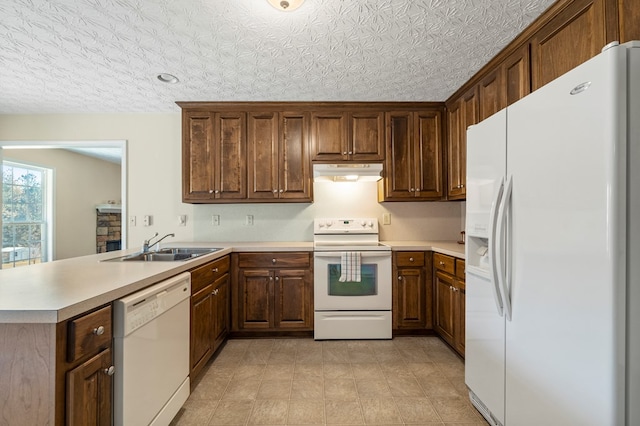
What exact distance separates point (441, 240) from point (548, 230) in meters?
2.30

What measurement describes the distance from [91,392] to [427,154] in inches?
120

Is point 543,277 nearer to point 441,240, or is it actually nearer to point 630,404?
point 630,404

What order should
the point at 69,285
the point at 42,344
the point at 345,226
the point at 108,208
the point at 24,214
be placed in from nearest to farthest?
the point at 42,344
the point at 69,285
the point at 345,226
the point at 24,214
the point at 108,208

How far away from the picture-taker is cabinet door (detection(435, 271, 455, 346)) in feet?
7.91

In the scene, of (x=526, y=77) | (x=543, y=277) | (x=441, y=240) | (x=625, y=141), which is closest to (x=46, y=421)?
(x=543, y=277)

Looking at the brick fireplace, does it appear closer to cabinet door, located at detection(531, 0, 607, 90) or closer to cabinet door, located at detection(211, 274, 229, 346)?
cabinet door, located at detection(211, 274, 229, 346)

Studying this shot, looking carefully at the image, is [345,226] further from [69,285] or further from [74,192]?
[74,192]

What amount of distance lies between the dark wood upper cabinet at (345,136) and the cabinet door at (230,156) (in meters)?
0.74

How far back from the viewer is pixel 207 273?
2.12m

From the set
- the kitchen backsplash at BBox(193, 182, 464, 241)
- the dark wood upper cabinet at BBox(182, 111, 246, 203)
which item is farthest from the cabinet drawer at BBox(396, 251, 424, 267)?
the dark wood upper cabinet at BBox(182, 111, 246, 203)

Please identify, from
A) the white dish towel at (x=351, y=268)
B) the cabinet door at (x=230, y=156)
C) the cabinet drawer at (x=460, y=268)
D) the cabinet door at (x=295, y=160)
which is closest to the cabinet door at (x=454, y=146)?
the cabinet drawer at (x=460, y=268)

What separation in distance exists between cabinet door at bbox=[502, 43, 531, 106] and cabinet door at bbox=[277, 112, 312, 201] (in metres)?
1.74

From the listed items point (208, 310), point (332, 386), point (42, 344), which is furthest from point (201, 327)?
point (42, 344)

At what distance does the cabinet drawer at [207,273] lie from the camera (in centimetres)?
190
